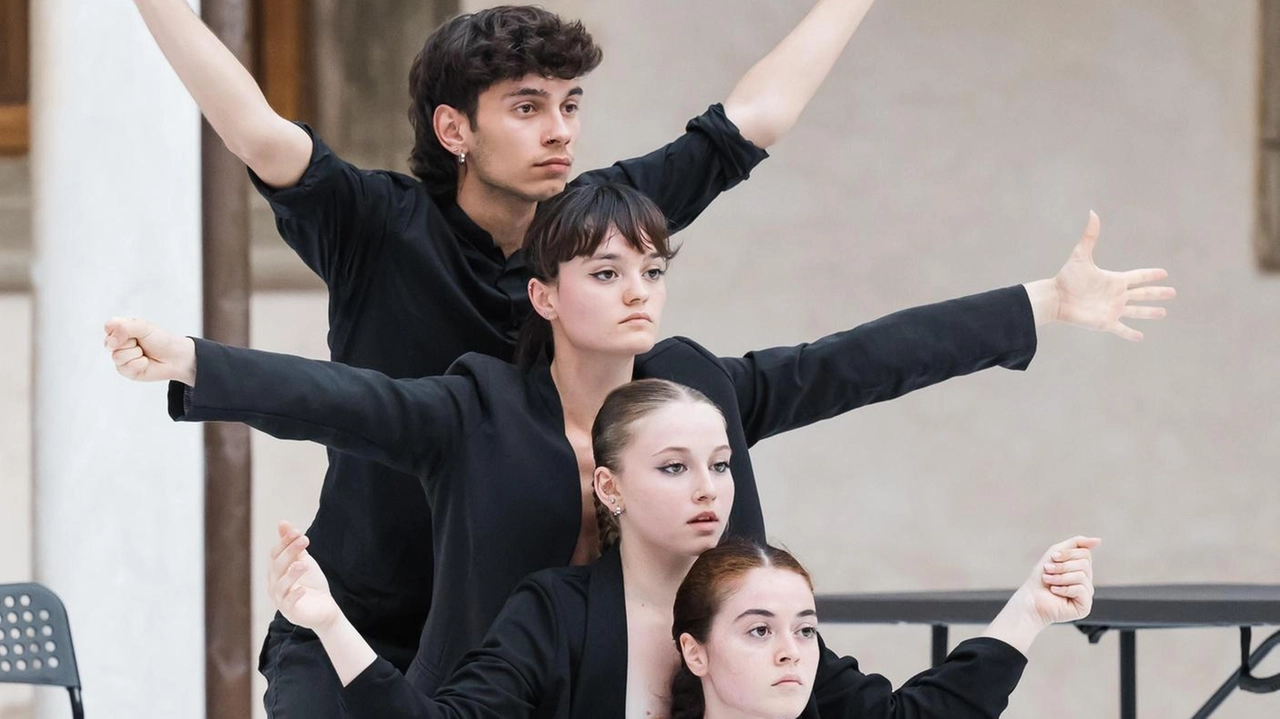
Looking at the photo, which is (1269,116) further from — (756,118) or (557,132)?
(557,132)

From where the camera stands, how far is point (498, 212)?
2.32 meters

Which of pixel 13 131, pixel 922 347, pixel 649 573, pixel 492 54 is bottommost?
pixel 649 573

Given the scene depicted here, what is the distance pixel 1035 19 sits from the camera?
5.25 meters

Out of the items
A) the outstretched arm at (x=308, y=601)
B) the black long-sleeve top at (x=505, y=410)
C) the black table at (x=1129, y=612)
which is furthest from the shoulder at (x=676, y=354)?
the black table at (x=1129, y=612)

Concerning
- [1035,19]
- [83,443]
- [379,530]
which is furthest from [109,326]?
[1035,19]

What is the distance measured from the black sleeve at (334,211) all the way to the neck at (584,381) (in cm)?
32

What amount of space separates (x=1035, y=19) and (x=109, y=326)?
4.03 metres

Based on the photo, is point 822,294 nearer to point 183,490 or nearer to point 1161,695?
point 1161,695

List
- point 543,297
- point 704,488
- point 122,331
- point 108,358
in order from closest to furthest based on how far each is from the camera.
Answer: point 122,331 → point 704,488 → point 543,297 → point 108,358

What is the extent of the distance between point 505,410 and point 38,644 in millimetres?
1482

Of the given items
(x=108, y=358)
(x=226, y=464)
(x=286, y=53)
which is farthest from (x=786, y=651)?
(x=286, y=53)

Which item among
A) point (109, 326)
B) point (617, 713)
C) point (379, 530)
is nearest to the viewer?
point (109, 326)

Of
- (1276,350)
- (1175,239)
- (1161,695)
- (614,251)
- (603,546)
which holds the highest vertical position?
(1175,239)

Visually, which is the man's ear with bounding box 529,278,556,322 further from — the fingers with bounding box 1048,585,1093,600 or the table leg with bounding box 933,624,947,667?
the table leg with bounding box 933,624,947,667
